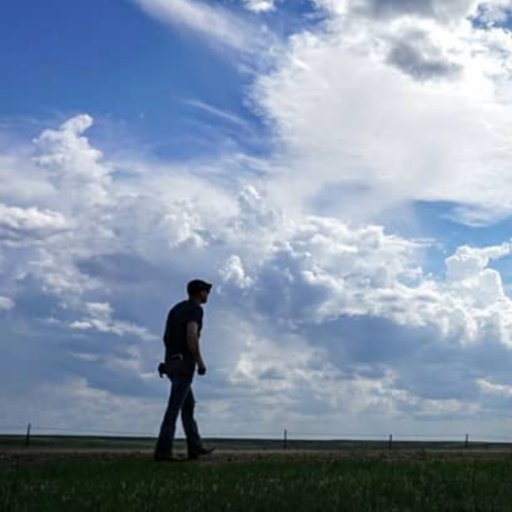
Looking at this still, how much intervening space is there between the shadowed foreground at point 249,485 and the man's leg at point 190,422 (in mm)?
377

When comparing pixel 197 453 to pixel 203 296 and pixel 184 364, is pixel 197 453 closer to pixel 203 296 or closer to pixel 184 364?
pixel 184 364

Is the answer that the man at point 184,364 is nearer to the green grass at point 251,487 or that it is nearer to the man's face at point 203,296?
the man's face at point 203,296

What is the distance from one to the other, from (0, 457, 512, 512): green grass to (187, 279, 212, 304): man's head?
2713 millimetres

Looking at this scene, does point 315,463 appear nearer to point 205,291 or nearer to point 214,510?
point 205,291

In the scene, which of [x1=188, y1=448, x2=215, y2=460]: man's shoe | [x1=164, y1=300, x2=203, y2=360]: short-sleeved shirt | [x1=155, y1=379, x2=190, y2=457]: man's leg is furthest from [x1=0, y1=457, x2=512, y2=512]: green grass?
[x1=164, y1=300, x2=203, y2=360]: short-sleeved shirt

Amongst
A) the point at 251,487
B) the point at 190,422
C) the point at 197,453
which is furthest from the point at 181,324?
the point at 251,487

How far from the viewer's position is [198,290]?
17.8m

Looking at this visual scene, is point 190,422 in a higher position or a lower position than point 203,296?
lower

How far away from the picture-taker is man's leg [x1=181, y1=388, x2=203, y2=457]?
1772cm

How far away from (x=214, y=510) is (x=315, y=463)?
18.0ft

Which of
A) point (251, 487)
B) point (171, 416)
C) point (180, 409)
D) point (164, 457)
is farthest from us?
point (180, 409)

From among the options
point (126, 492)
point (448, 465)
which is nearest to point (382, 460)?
point (448, 465)

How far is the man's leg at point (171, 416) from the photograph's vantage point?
1723cm

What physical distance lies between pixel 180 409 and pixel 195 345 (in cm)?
102
